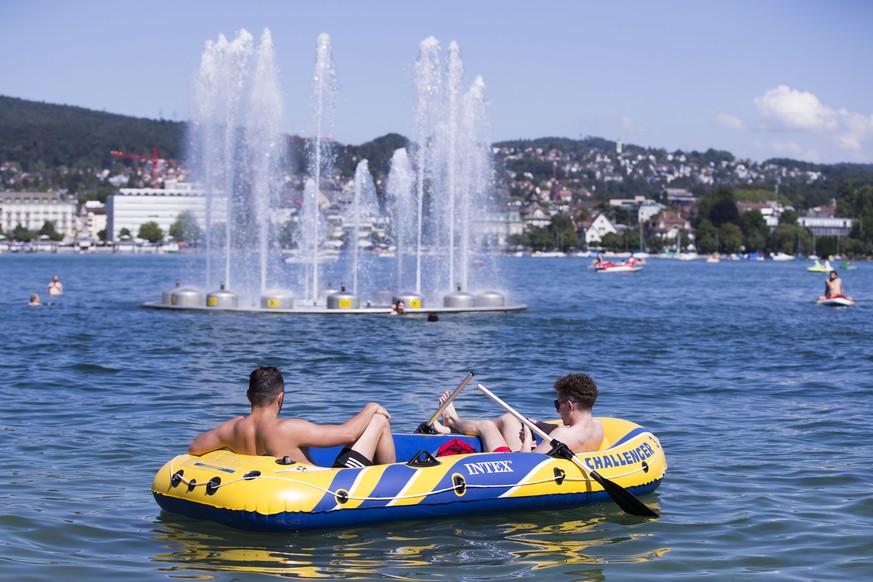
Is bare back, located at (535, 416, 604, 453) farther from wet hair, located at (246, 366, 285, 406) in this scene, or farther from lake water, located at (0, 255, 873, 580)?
wet hair, located at (246, 366, 285, 406)

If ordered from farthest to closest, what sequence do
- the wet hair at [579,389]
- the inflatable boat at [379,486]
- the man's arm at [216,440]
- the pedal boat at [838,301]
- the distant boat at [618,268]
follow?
the distant boat at [618,268] < the pedal boat at [838,301] < the wet hair at [579,389] < the man's arm at [216,440] < the inflatable boat at [379,486]

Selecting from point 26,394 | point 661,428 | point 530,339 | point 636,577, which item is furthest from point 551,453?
point 530,339

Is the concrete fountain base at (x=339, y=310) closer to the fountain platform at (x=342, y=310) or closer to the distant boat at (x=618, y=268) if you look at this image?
the fountain platform at (x=342, y=310)

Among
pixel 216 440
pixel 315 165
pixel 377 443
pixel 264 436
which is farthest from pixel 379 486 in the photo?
pixel 315 165

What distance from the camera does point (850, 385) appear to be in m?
20.9

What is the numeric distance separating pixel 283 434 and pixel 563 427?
2.83 m

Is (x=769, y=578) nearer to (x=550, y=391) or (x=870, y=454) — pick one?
(x=870, y=454)

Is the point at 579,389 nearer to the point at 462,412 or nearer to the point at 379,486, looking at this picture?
the point at 379,486

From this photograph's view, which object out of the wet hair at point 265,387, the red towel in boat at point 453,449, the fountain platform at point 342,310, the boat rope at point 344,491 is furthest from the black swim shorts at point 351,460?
the fountain platform at point 342,310

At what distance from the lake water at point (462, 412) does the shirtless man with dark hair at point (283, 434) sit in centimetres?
69

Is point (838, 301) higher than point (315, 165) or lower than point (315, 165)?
lower

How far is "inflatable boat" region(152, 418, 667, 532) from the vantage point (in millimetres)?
9969

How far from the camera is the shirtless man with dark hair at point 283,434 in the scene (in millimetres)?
10328

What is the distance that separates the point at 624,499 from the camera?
1107 cm
